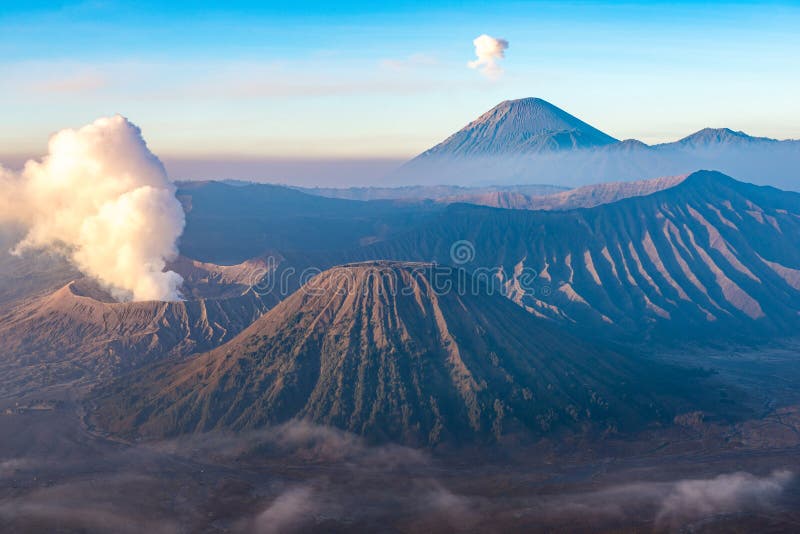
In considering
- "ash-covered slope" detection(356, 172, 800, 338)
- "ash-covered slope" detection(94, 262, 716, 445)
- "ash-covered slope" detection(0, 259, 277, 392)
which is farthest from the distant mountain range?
"ash-covered slope" detection(356, 172, 800, 338)

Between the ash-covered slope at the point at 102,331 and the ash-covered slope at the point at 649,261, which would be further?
the ash-covered slope at the point at 649,261

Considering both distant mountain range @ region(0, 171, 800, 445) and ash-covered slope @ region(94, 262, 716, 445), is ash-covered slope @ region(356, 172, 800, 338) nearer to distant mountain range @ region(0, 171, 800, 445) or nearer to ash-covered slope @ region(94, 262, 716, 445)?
distant mountain range @ region(0, 171, 800, 445)

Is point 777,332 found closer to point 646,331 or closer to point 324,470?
point 646,331

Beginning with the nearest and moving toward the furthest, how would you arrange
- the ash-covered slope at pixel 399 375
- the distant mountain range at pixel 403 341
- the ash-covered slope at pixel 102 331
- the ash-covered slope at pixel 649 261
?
the ash-covered slope at pixel 399 375 → the distant mountain range at pixel 403 341 → the ash-covered slope at pixel 102 331 → the ash-covered slope at pixel 649 261

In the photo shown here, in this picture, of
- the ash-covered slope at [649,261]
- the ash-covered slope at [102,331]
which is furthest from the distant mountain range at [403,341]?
the ash-covered slope at [649,261]

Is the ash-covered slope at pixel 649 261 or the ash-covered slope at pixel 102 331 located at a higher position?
the ash-covered slope at pixel 649 261

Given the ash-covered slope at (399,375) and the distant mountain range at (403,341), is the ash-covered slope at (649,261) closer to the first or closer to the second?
the distant mountain range at (403,341)
